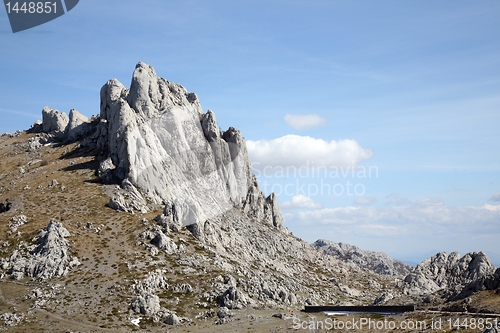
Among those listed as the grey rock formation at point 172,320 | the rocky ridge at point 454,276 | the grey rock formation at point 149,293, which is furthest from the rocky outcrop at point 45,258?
the rocky ridge at point 454,276

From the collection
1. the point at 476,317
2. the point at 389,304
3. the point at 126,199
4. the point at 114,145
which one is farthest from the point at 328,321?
the point at 114,145

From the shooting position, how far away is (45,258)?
459 feet

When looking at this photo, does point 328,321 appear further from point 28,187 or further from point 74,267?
point 28,187

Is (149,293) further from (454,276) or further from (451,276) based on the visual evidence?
(454,276)

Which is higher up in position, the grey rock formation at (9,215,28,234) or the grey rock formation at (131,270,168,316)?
the grey rock formation at (9,215,28,234)

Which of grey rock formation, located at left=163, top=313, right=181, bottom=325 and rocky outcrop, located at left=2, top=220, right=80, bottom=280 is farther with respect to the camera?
rocky outcrop, located at left=2, top=220, right=80, bottom=280

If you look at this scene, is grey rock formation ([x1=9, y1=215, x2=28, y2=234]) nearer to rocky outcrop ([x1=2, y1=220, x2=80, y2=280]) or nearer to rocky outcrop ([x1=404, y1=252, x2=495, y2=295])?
rocky outcrop ([x1=2, y1=220, x2=80, y2=280])

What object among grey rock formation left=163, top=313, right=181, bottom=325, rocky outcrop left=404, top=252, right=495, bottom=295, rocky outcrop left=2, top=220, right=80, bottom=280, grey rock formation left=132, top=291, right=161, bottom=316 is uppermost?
rocky outcrop left=2, top=220, right=80, bottom=280

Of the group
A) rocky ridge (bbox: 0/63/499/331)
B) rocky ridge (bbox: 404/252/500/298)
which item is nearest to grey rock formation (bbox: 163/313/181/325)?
rocky ridge (bbox: 0/63/499/331)

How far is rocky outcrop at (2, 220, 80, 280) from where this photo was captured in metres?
137

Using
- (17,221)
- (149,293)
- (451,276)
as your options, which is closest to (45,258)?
(17,221)

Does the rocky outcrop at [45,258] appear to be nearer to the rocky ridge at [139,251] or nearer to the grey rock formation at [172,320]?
the rocky ridge at [139,251]

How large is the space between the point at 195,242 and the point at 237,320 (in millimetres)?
44267

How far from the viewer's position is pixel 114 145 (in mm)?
189500
